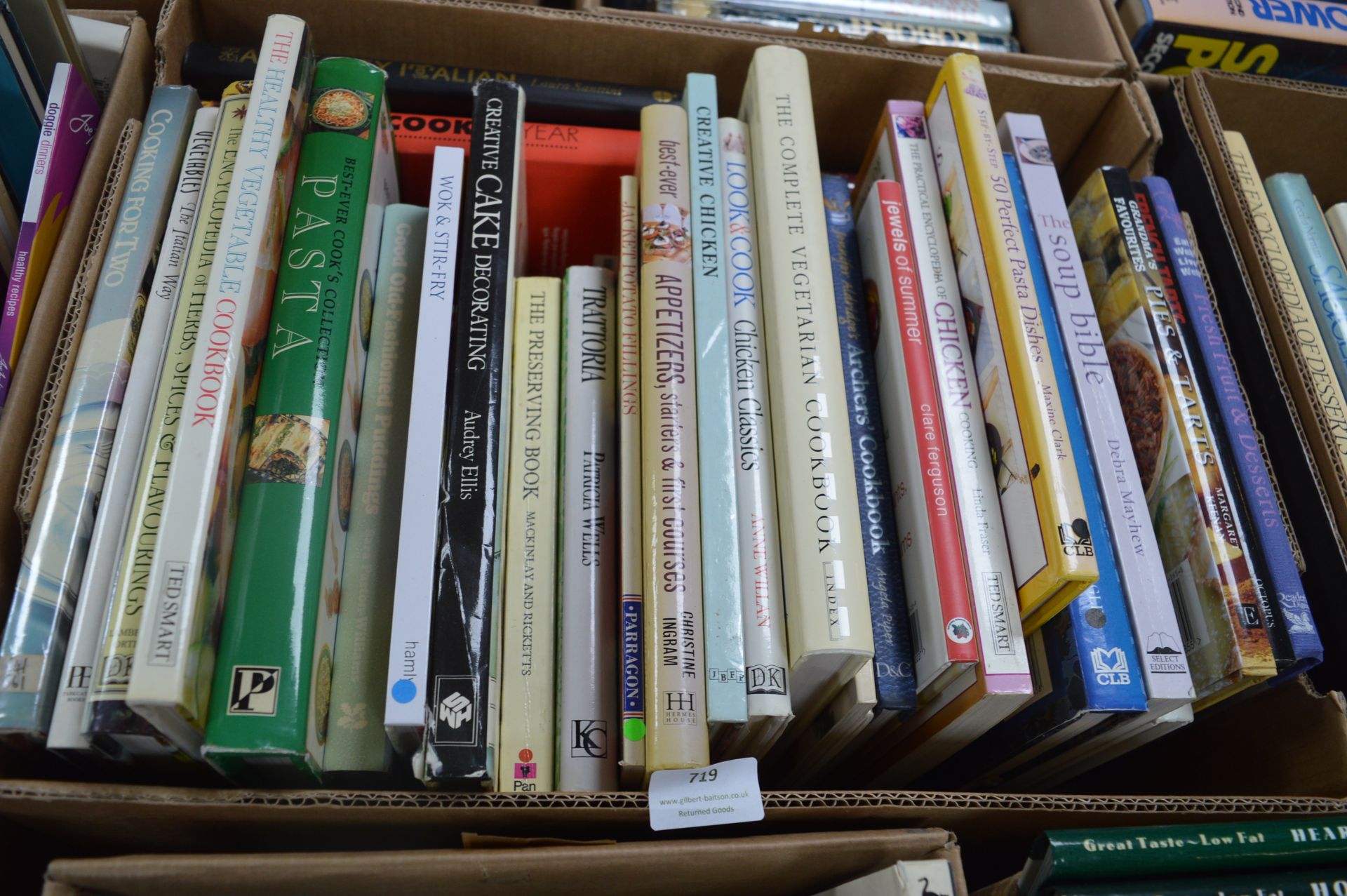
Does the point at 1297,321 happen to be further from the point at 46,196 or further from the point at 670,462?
the point at 46,196

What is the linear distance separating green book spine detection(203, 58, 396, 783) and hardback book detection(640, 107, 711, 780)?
0.23m

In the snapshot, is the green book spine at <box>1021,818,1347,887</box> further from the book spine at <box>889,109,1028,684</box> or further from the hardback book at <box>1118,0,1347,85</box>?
the hardback book at <box>1118,0,1347,85</box>

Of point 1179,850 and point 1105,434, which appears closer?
point 1179,850

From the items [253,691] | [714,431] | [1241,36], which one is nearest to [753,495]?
[714,431]

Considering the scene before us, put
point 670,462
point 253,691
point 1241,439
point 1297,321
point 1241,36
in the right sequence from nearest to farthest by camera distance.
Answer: point 253,691 < point 670,462 < point 1241,439 < point 1297,321 < point 1241,36

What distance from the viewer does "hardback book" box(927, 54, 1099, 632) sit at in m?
0.63

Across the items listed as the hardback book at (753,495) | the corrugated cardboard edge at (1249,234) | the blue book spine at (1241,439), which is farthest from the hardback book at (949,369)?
the corrugated cardboard edge at (1249,234)

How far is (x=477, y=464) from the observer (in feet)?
2.08

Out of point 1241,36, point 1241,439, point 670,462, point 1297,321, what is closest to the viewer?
point 670,462

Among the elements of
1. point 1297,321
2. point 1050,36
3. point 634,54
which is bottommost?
point 1297,321

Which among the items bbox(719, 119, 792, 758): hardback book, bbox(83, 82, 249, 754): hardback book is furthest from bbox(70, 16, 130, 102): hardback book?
bbox(719, 119, 792, 758): hardback book

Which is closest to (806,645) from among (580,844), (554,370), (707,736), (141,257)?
(707,736)

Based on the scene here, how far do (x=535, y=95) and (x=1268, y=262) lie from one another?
783mm

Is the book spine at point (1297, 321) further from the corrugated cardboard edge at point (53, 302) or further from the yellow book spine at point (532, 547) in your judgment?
the corrugated cardboard edge at point (53, 302)
